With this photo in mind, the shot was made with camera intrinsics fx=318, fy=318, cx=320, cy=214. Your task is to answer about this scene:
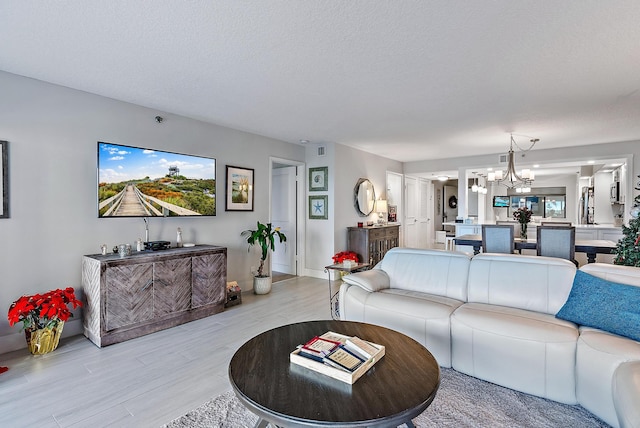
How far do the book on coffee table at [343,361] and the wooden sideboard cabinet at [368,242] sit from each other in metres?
4.20

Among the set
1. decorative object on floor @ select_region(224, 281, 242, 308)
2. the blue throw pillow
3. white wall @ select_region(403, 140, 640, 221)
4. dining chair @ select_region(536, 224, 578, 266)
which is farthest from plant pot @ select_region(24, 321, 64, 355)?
white wall @ select_region(403, 140, 640, 221)

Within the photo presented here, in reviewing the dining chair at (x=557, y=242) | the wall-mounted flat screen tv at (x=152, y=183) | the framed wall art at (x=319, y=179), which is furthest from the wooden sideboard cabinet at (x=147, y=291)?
the dining chair at (x=557, y=242)

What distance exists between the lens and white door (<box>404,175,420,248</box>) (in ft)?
27.9

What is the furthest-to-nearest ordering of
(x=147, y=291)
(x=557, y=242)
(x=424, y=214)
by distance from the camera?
(x=424, y=214) < (x=557, y=242) < (x=147, y=291)

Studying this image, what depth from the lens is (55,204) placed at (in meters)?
3.06

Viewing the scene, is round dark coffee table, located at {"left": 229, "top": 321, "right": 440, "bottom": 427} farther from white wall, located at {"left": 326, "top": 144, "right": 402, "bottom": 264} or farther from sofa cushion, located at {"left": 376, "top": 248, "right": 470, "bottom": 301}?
white wall, located at {"left": 326, "top": 144, "right": 402, "bottom": 264}

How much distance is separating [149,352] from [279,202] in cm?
388

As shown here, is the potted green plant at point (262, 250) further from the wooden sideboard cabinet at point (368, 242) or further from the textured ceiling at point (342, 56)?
the wooden sideboard cabinet at point (368, 242)

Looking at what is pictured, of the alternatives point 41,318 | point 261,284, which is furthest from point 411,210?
point 41,318

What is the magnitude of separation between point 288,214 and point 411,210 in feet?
13.5

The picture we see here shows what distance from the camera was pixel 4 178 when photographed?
9.05 feet

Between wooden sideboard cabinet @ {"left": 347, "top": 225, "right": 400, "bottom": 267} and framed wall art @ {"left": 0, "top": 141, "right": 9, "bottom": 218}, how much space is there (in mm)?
4675

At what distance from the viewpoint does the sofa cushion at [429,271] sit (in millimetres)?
2875

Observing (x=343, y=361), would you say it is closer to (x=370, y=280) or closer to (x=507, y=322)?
(x=507, y=322)
